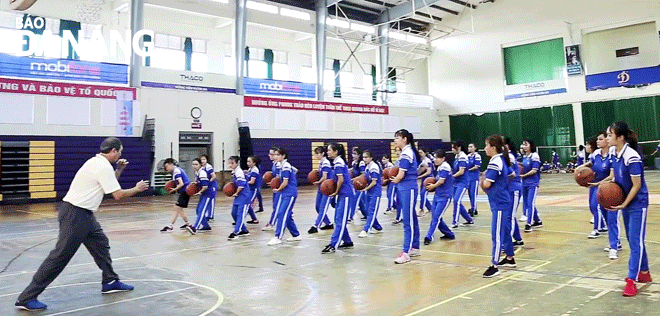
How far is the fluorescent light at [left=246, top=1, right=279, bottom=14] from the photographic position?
76.3ft

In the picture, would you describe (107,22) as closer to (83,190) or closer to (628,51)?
(83,190)

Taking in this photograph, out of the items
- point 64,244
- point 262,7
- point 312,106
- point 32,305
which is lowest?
point 32,305

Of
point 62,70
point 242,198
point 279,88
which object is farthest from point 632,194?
point 279,88

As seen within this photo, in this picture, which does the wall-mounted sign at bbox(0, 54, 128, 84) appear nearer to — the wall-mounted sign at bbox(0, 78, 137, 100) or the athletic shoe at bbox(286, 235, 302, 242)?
the wall-mounted sign at bbox(0, 78, 137, 100)

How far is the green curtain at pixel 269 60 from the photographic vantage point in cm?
2638

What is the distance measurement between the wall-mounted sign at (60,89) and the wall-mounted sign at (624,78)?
22.6 meters

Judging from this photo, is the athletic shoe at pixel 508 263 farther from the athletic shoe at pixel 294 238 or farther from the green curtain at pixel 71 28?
the green curtain at pixel 71 28

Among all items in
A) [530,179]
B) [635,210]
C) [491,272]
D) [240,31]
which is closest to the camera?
[635,210]

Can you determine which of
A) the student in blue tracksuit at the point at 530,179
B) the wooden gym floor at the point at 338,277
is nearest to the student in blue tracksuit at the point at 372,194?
the wooden gym floor at the point at 338,277

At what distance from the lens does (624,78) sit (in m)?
25.2

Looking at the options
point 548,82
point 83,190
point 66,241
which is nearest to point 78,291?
point 66,241

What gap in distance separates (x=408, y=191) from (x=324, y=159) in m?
2.31

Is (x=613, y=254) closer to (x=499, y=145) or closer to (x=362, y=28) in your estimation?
(x=499, y=145)

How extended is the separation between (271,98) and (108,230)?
14761 mm
